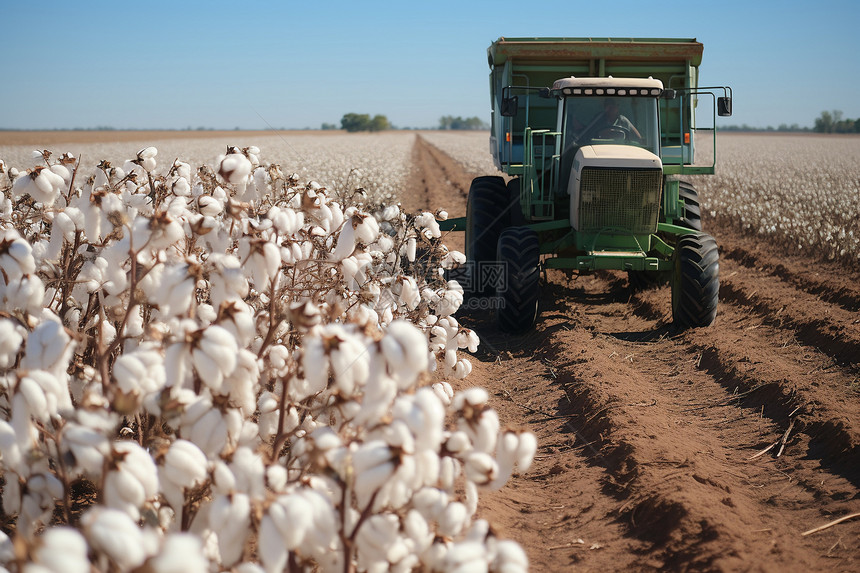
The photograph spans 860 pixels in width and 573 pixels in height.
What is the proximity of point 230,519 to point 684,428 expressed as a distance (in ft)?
12.9

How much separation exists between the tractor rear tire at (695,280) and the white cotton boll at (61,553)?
243 inches

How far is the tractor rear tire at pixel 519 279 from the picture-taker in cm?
688

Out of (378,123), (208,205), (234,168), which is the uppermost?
(378,123)

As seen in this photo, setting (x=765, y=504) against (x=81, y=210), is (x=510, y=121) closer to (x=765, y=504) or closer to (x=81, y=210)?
(x=765, y=504)

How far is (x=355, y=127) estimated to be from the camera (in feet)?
378

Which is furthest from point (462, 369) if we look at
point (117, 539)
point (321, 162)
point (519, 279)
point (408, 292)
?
point (321, 162)

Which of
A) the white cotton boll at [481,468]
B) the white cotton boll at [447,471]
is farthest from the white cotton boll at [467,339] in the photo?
the white cotton boll at [481,468]

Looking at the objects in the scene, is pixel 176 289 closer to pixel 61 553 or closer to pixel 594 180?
pixel 61 553

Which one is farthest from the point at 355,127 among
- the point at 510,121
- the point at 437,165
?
the point at 510,121

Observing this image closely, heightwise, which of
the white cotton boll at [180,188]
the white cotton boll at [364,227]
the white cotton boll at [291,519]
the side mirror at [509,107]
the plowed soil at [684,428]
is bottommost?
the plowed soil at [684,428]

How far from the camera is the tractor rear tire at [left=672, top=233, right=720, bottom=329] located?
6.80 m

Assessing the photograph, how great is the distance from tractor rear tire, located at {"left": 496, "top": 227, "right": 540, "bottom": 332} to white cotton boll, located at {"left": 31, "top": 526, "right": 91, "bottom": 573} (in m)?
5.63

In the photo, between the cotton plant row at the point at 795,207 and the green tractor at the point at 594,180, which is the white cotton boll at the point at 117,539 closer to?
the green tractor at the point at 594,180

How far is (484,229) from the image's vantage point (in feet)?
27.7
